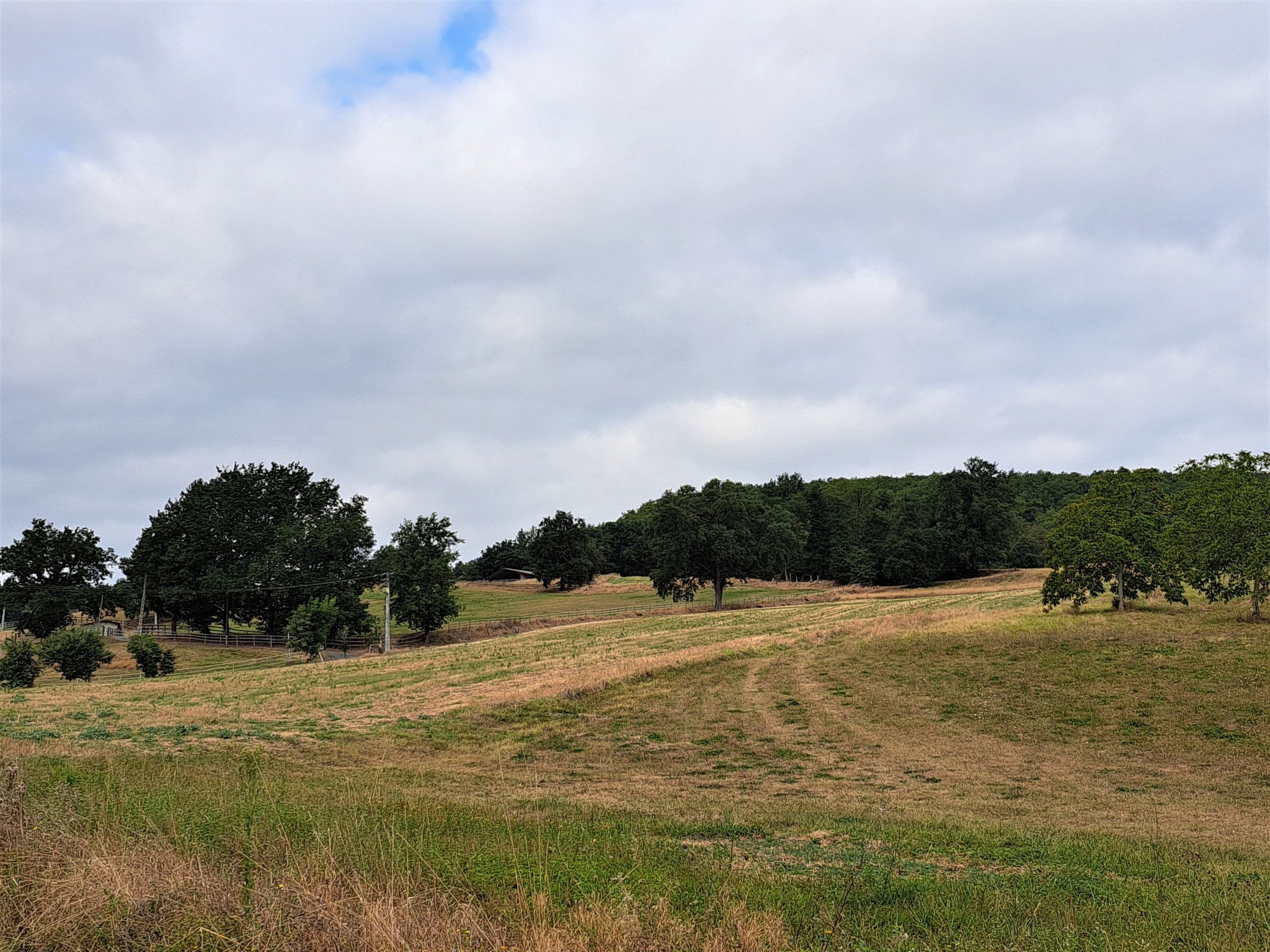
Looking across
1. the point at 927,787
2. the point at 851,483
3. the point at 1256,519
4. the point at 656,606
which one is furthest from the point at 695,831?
the point at 851,483

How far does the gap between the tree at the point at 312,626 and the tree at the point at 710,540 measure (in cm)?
3107

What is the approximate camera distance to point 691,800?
1484cm

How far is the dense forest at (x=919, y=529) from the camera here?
94000 mm

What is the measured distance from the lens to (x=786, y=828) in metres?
11.9

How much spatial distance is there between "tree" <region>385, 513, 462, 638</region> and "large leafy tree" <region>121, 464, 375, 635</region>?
13.1 feet

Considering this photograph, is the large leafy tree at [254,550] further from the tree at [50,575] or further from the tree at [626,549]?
the tree at [626,549]

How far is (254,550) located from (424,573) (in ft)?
66.7

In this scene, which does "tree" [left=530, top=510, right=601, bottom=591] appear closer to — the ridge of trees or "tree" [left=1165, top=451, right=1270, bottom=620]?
the ridge of trees

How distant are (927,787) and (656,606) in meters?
65.9

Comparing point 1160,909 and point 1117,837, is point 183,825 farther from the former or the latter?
point 1117,837

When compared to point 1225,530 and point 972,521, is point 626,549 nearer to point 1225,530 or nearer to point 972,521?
point 972,521

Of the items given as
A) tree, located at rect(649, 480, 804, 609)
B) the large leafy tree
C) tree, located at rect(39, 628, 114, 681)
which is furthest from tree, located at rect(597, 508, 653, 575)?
tree, located at rect(39, 628, 114, 681)

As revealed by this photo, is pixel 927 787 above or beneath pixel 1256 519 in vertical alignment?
beneath

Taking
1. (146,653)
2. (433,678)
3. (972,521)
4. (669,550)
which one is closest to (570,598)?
(669,550)
